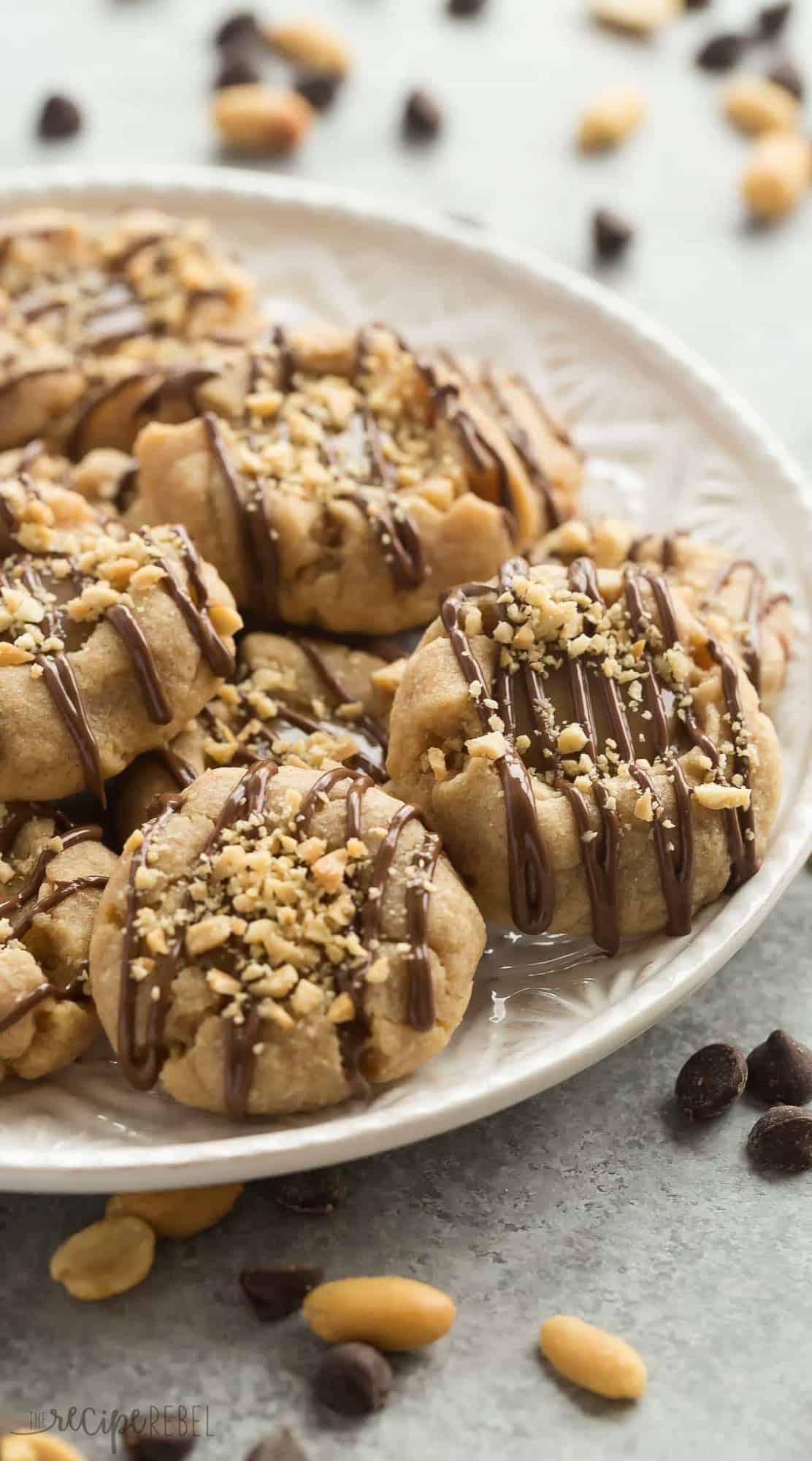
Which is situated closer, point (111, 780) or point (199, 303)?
point (111, 780)

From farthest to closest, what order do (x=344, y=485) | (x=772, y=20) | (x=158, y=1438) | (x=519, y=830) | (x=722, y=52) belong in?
(x=772, y=20) → (x=722, y=52) → (x=344, y=485) → (x=519, y=830) → (x=158, y=1438)

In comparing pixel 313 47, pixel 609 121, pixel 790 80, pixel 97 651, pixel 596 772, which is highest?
pixel 790 80

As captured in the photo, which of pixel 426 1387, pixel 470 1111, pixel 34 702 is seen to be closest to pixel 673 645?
pixel 470 1111

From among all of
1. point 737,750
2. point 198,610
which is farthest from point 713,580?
point 198,610

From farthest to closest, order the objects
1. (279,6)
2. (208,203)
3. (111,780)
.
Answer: (279,6)
(208,203)
(111,780)

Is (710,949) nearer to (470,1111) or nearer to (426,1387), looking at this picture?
(470,1111)

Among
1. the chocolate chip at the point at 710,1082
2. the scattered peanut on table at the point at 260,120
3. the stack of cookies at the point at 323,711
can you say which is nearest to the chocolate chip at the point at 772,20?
the scattered peanut on table at the point at 260,120

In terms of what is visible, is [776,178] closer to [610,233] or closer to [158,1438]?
[610,233]
